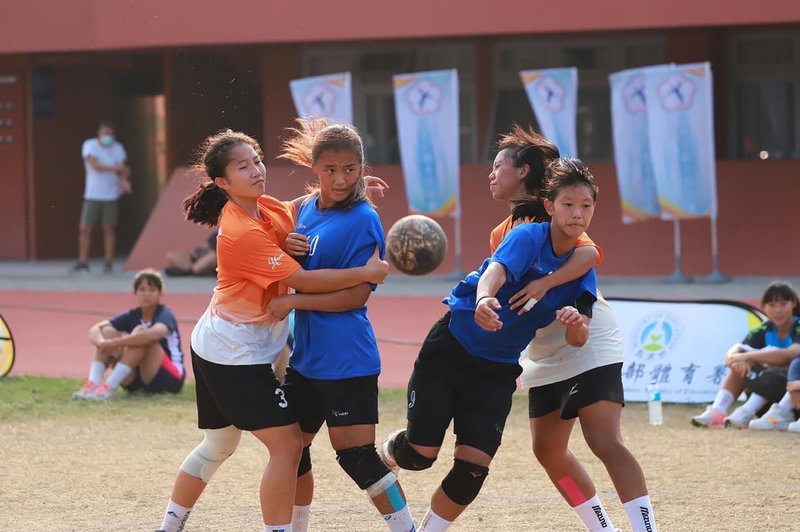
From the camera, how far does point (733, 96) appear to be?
55.4 feet

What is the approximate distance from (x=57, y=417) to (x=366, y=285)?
4695mm

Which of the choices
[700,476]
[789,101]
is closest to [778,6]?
[789,101]

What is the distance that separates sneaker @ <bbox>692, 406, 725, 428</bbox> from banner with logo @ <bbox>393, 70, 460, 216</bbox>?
750 cm

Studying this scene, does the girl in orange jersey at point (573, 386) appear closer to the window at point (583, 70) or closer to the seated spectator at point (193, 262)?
the window at point (583, 70)

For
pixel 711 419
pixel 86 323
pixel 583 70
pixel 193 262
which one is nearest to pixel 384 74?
pixel 583 70

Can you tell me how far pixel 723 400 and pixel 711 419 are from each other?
0.19 metres

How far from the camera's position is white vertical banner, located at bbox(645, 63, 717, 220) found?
14.9 metres

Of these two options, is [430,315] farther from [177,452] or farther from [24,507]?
[24,507]

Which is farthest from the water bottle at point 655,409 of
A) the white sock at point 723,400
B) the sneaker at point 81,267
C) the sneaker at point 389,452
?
the sneaker at point 81,267

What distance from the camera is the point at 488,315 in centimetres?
473

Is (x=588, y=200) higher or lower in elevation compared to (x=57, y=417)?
higher

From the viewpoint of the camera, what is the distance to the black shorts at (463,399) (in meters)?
5.22

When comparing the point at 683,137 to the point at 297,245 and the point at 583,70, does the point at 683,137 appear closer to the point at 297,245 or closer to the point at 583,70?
the point at 583,70

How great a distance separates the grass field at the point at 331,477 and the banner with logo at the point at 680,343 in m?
0.16
